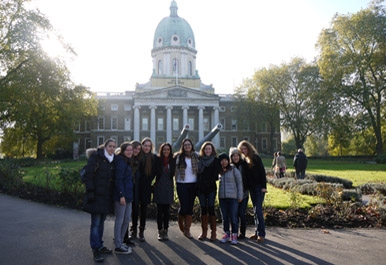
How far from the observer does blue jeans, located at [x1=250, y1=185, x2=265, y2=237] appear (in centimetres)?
694

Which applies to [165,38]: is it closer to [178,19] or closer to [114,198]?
[178,19]

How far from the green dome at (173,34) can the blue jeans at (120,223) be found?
190 ft

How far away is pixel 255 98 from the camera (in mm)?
48656

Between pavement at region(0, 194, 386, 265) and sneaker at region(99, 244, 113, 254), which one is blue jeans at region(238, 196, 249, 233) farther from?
sneaker at region(99, 244, 113, 254)

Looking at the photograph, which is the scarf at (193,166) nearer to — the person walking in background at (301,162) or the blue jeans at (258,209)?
the blue jeans at (258,209)

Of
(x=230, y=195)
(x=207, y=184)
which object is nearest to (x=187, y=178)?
(x=207, y=184)

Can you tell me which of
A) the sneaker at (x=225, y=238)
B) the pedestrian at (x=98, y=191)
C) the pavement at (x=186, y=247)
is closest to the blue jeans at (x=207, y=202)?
the sneaker at (x=225, y=238)

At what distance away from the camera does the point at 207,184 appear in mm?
6922

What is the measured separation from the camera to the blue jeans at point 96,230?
567cm

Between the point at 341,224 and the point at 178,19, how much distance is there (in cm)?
6132

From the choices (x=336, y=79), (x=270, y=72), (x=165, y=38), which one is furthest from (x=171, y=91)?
(x=336, y=79)

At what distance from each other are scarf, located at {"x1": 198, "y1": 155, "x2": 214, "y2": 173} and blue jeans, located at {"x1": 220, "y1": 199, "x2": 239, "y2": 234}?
73 cm

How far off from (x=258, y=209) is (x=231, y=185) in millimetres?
730

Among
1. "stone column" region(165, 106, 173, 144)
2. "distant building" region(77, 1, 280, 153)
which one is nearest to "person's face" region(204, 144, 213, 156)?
"distant building" region(77, 1, 280, 153)
